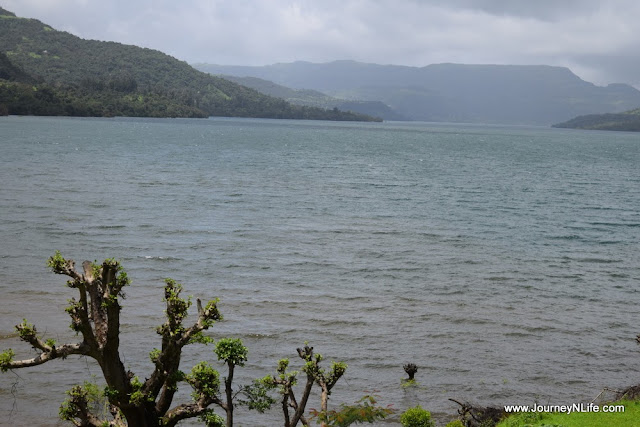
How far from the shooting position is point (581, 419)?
13.7 metres

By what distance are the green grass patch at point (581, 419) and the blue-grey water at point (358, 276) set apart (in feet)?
14.3

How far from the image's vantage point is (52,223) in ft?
132

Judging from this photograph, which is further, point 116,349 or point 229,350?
point 229,350

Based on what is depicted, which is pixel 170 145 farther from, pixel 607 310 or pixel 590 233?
pixel 607 310

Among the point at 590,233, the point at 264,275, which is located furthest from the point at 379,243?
the point at 590,233

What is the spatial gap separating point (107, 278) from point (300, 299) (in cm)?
1607

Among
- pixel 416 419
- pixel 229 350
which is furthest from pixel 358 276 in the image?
pixel 229 350

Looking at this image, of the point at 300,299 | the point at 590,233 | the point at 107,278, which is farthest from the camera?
the point at 590,233

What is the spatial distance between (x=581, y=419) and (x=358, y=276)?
18.0 m

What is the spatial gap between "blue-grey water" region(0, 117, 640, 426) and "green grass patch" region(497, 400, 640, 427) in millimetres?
4354

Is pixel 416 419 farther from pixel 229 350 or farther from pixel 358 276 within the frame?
pixel 358 276

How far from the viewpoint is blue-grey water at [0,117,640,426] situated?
20.2 m

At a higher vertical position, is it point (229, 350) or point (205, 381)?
point (229, 350)

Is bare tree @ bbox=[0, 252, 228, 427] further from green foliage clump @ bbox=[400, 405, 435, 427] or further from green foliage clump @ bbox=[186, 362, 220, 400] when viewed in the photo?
green foliage clump @ bbox=[400, 405, 435, 427]
